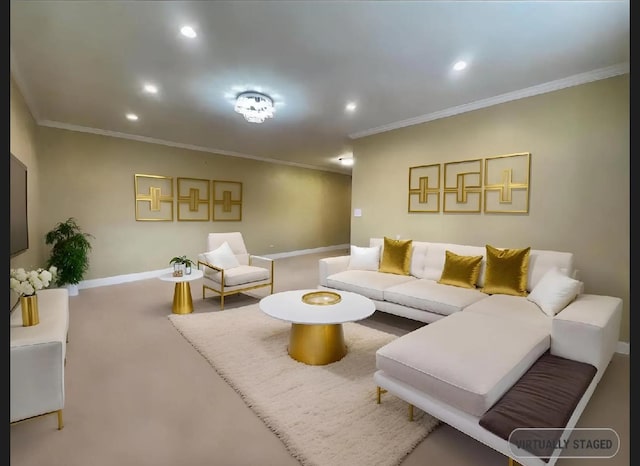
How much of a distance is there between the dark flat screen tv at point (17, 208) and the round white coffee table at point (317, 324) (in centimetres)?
222

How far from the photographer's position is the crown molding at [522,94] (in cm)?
293

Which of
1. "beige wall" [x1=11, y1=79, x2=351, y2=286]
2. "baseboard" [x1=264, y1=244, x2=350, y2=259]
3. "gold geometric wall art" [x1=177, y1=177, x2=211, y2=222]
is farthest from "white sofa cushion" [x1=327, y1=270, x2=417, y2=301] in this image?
"baseboard" [x1=264, y1=244, x2=350, y2=259]

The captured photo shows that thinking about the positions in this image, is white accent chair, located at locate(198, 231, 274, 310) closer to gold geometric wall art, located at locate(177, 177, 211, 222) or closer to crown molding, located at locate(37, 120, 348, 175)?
gold geometric wall art, located at locate(177, 177, 211, 222)

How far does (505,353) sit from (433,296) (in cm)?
125

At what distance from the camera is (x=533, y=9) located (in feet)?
6.81

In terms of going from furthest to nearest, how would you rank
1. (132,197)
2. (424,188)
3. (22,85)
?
1. (132,197)
2. (424,188)
3. (22,85)

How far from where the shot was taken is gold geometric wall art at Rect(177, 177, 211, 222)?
20.5 feet

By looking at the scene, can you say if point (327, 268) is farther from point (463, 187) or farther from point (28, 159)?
point (28, 159)

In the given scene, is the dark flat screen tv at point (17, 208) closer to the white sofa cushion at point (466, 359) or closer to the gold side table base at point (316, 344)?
the gold side table base at point (316, 344)

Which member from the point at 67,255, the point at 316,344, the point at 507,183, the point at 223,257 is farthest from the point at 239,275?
the point at 507,183

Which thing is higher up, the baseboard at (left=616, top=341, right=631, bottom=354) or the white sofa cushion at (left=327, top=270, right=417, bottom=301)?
the white sofa cushion at (left=327, top=270, right=417, bottom=301)

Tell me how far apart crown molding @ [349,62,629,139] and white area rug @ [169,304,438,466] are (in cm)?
304

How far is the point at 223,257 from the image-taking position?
4.31 m

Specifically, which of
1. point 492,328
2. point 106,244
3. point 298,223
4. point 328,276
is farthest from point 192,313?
point 298,223
